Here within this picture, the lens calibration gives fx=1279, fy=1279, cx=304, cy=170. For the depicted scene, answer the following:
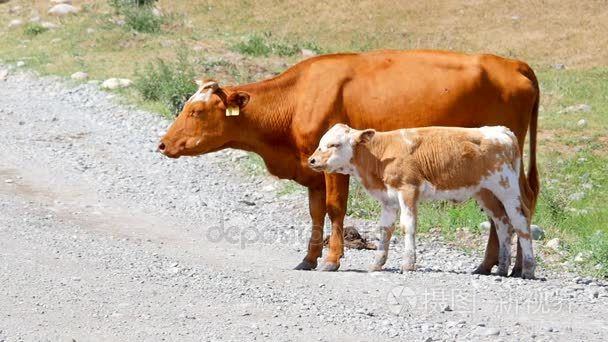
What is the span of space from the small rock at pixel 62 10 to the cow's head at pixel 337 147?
685 inches

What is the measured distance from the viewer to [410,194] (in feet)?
34.0

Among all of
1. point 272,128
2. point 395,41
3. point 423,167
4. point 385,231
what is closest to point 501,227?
point 423,167

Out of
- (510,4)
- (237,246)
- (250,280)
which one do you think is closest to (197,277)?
(250,280)

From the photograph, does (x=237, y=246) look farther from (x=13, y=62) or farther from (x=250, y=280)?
(x=13, y=62)

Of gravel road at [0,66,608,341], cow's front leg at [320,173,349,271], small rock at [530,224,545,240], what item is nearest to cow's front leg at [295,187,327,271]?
cow's front leg at [320,173,349,271]

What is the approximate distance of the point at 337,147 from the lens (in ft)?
34.4

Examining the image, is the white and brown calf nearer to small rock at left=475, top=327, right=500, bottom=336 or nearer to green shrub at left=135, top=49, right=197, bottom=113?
small rock at left=475, top=327, right=500, bottom=336

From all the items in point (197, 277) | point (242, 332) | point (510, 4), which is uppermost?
point (242, 332)

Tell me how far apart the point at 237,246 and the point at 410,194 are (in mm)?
2657

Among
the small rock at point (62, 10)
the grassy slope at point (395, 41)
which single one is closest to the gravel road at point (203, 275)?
the grassy slope at point (395, 41)

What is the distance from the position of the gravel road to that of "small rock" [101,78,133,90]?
363 cm
